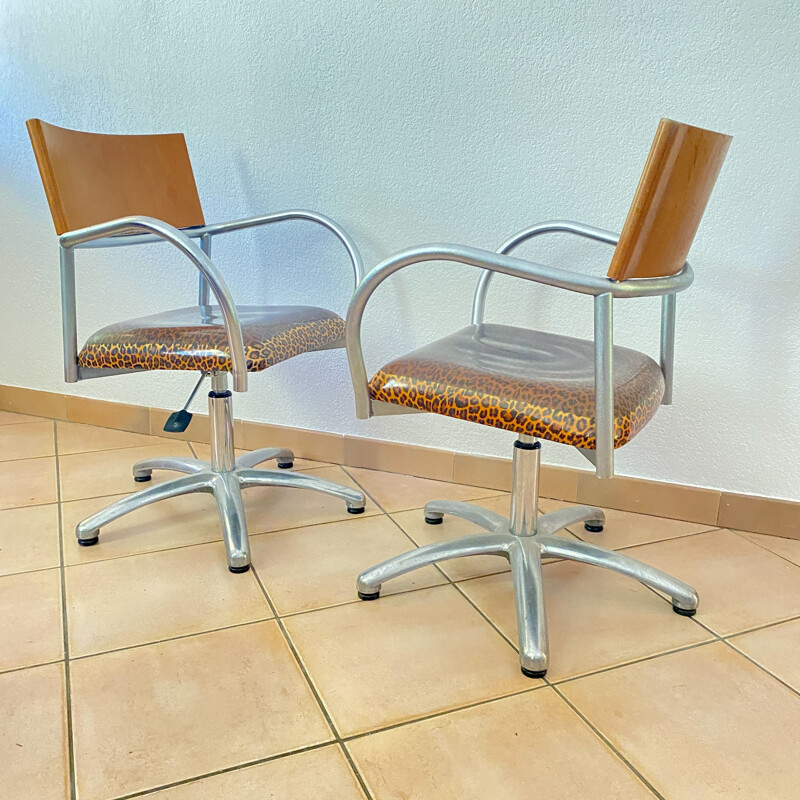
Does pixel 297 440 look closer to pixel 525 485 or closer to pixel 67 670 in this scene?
pixel 525 485

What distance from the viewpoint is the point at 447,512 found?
1.56m

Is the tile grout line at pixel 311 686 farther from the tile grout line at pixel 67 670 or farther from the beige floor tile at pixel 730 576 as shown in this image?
the beige floor tile at pixel 730 576

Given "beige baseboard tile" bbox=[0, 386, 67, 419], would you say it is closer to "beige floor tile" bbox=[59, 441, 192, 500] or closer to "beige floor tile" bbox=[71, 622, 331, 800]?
"beige floor tile" bbox=[59, 441, 192, 500]

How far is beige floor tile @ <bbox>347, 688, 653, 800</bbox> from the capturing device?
89cm

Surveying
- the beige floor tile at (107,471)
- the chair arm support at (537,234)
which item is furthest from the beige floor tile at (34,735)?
the chair arm support at (537,234)

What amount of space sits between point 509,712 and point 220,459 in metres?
0.84

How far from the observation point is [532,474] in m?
1.30

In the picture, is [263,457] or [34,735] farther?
[263,457]

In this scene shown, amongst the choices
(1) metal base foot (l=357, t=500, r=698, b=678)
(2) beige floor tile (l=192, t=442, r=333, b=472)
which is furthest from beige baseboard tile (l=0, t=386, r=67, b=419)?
(1) metal base foot (l=357, t=500, r=698, b=678)

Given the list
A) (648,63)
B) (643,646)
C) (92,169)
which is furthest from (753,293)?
(92,169)

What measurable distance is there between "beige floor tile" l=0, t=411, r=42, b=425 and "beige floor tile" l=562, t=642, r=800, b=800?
1.92 metres

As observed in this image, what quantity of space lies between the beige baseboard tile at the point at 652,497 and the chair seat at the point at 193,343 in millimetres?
759

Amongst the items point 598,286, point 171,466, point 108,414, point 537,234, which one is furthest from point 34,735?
point 108,414

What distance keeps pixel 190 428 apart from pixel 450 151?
43.7 inches
